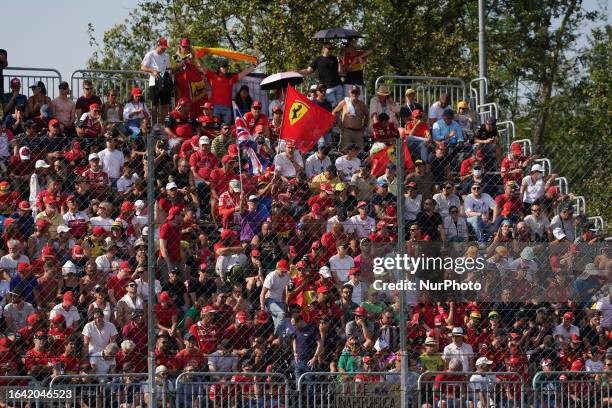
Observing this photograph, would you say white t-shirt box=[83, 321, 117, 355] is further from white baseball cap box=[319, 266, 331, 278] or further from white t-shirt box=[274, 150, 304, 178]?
white t-shirt box=[274, 150, 304, 178]

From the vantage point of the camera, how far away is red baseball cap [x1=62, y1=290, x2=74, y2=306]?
16.0m

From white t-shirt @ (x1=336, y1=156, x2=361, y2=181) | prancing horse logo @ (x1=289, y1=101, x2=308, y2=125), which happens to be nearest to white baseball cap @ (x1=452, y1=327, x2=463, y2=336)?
white t-shirt @ (x1=336, y1=156, x2=361, y2=181)

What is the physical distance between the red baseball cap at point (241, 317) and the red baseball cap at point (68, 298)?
1758mm

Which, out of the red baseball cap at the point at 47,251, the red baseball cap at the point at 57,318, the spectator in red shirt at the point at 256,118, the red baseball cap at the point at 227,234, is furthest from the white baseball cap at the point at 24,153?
the spectator in red shirt at the point at 256,118

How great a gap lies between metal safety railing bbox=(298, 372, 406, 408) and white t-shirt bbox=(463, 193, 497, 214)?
359 cm

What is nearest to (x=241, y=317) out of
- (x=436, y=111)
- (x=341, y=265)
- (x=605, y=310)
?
(x=341, y=265)

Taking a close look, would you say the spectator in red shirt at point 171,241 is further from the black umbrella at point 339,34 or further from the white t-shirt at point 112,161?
the black umbrella at point 339,34

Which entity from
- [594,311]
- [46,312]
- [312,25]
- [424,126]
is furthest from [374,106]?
[312,25]

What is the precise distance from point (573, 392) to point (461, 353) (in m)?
1.74

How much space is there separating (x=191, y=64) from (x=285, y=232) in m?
6.65

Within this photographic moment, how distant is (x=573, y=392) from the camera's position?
49.8ft

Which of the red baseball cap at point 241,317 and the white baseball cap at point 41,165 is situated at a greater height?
the white baseball cap at point 41,165

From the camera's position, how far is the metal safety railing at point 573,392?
15.0 metres

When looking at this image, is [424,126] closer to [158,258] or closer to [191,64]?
[191,64]
